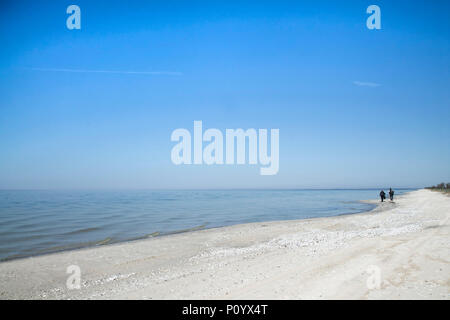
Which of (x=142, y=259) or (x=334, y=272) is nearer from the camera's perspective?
(x=334, y=272)

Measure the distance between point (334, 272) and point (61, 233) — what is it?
19.8 metres

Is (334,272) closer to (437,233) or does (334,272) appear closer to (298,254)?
(298,254)

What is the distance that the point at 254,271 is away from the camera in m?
8.88

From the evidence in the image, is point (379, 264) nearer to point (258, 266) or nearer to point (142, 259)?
point (258, 266)

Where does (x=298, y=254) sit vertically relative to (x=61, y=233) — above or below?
above

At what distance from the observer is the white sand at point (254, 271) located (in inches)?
277

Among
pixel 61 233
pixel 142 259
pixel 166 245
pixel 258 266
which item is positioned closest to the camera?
pixel 258 266

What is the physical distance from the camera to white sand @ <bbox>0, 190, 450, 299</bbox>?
277 inches

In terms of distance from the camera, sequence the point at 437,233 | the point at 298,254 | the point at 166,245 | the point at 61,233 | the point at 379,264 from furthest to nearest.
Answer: the point at 61,233, the point at 166,245, the point at 437,233, the point at 298,254, the point at 379,264

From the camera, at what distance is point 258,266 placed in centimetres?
952

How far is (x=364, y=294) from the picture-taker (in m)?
6.54
